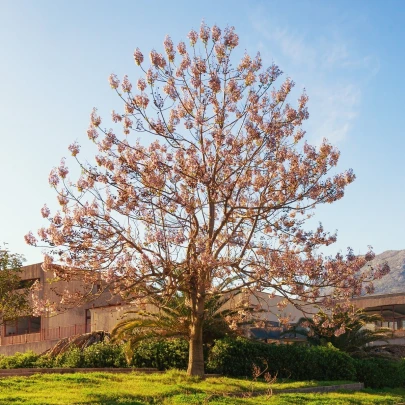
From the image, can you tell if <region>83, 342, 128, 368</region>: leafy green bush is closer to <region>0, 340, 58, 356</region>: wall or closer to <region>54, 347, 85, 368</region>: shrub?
<region>54, 347, 85, 368</region>: shrub

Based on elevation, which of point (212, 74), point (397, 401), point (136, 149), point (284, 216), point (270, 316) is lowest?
point (397, 401)

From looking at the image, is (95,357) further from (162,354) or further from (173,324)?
(173,324)

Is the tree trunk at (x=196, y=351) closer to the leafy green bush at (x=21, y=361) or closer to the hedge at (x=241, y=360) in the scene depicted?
the hedge at (x=241, y=360)

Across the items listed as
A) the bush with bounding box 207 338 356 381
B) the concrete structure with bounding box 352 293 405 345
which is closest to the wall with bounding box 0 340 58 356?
the bush with bounding box 207 338 356 381

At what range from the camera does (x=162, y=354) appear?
24688mm

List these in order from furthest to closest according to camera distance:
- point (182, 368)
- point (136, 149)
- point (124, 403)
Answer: point (182, 368), point (136, 149), point (124, 403)

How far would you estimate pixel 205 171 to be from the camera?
19.8 meters

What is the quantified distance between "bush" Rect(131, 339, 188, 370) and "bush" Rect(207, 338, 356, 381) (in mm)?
1031

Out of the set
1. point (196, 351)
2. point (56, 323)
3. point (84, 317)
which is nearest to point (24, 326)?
point (56, 323)

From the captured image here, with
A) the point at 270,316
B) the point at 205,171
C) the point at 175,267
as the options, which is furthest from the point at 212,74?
the point at 270,316

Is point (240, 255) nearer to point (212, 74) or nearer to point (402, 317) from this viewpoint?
point (212, 74)

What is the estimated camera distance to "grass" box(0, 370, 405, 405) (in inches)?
612

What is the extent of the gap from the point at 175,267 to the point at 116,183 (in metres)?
2.94

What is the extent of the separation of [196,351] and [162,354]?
3166 millimetres
